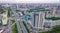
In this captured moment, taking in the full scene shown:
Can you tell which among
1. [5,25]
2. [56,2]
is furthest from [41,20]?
[5,25]

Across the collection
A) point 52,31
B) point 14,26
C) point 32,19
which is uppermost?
point 32,19

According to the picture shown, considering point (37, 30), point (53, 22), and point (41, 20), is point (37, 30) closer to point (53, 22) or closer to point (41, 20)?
point (41, 20)

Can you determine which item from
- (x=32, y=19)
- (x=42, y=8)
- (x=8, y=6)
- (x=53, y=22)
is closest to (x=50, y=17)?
(x=53, y=22)

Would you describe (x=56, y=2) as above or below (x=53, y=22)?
above

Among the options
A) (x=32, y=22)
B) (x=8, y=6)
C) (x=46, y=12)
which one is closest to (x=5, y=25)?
(x=8, y=6)

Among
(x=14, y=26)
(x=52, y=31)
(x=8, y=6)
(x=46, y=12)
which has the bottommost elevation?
(x=52, y=31)

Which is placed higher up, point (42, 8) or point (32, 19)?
point (42, 8)

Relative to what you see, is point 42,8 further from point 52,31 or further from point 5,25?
point 5,25
